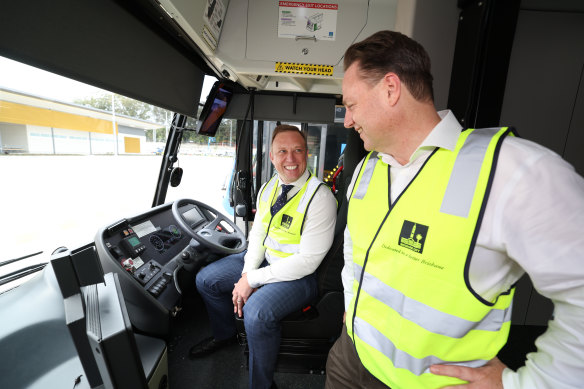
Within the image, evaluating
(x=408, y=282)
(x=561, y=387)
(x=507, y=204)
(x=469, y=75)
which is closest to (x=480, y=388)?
(x=561, y=387)

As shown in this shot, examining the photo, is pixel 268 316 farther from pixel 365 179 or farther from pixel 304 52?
pixel 304 52

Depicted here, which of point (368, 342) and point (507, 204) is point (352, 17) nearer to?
point (507, 204)

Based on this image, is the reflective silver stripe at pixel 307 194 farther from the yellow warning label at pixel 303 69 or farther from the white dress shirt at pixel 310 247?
the yellow warning label at pixel 303 69

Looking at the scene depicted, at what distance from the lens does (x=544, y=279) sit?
0.55 m

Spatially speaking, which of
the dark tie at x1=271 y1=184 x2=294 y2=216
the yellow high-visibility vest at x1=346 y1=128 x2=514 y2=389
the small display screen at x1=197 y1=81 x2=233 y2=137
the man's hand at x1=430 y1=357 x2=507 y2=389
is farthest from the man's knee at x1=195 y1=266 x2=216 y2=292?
the man's hand at x1=430 y1=357 x2=507 y2=389

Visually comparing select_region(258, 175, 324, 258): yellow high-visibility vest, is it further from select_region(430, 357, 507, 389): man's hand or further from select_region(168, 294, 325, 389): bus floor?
select_region(430, 357, 507, 389): man's hand

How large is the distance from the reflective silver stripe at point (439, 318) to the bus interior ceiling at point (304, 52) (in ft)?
2.41

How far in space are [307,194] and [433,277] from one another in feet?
3.93

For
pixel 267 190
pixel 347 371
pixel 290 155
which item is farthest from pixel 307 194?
pixel 347 371

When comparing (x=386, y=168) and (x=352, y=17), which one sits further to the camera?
(x=352, y=17)

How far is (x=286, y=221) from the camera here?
1886 mm

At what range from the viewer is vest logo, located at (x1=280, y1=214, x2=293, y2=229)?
6.11 ft

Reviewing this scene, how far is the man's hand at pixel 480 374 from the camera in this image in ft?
2.14

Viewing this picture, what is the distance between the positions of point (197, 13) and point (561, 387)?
179cm
